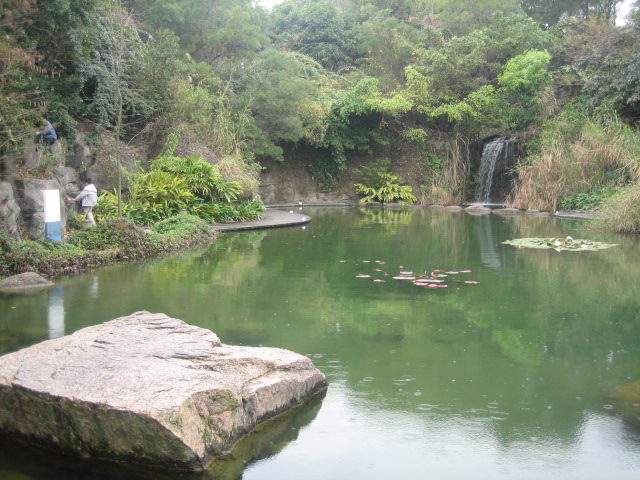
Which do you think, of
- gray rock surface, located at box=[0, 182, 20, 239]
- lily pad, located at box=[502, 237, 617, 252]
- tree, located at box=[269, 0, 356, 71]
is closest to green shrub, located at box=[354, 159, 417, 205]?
tree, located at box=[269, 0, 356, 71]

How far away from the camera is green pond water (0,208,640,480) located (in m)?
3.84

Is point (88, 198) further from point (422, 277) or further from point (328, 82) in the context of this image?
point (328, 82)

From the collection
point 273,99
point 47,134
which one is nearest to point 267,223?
point 47,134

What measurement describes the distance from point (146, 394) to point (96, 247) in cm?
754

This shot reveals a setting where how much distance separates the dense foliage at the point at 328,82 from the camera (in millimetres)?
15742

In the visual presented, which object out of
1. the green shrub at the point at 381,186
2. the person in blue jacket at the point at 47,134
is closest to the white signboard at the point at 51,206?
the person in blue jacket at the point at 47,134

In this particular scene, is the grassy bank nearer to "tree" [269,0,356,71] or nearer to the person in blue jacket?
the person in blue jacket

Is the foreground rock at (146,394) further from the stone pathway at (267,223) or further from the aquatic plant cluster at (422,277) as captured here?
the stone pathway at (267,223)

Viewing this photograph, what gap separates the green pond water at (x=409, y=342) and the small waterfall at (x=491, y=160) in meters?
12.9

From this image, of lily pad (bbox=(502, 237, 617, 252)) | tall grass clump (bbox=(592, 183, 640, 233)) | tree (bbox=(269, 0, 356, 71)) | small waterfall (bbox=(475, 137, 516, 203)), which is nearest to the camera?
lily pad (bbox=(502, 237, 617, 252))

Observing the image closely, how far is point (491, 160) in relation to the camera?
25328 millimetres

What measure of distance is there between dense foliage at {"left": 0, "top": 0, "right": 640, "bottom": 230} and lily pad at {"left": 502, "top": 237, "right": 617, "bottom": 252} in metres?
6.68

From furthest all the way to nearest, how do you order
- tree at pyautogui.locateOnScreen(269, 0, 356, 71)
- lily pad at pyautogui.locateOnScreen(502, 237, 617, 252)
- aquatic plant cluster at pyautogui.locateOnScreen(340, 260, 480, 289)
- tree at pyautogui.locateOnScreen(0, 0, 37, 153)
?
1. tree at pyautogui.locateOnScreen(269, 0, 356, 71)
2. lily pad at pyautogui.locateOnScreen(502, 237, 617, 252)
3. tree at pyautogui.locateOnScreen(0, 0, 37, 153)
4. aquatic plant cluster at pyautogui.locateOnScreen(340, 260, 480, 289)

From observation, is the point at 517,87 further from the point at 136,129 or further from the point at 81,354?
the point at 81,354
